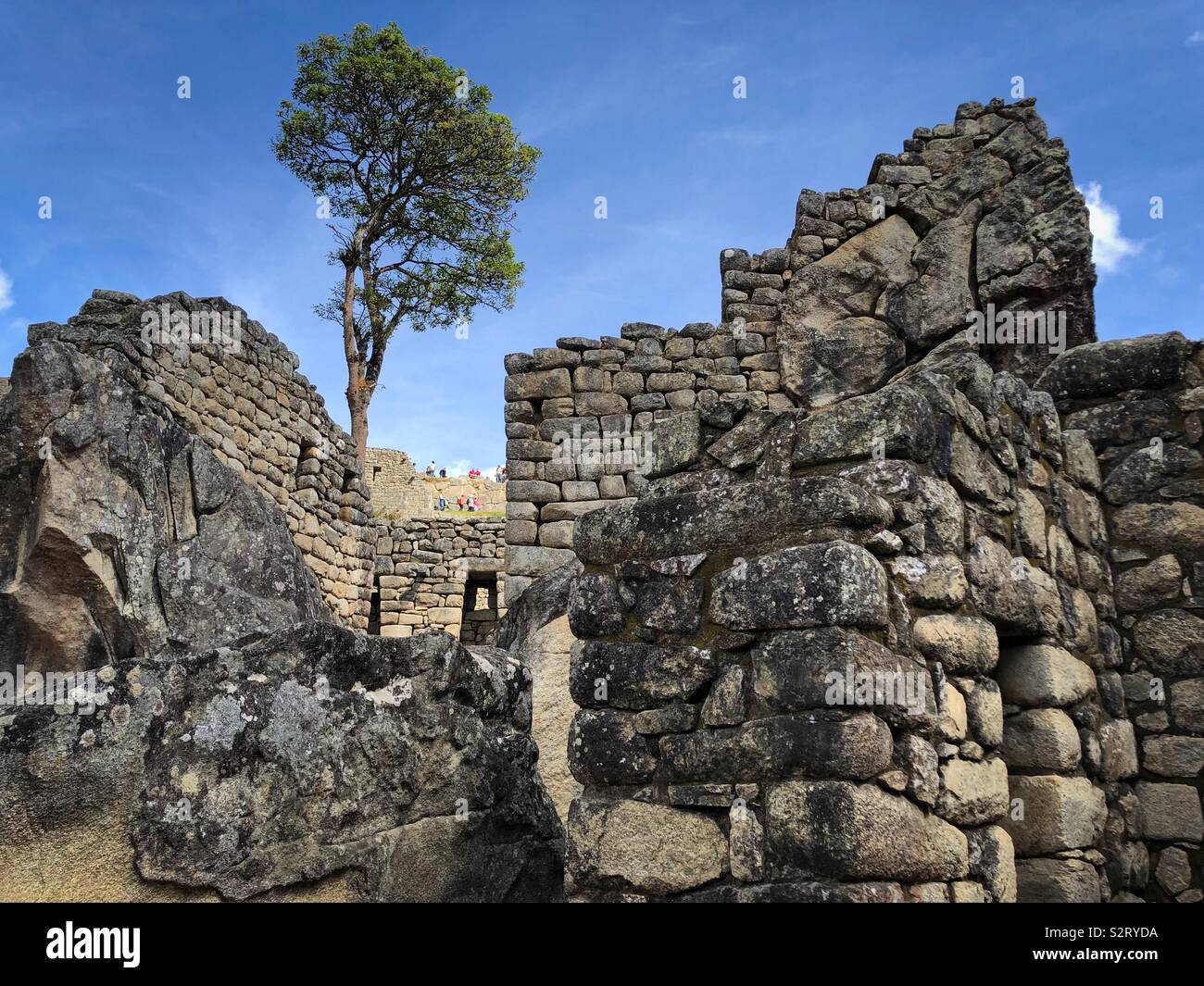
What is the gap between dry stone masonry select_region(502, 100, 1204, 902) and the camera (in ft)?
8.63

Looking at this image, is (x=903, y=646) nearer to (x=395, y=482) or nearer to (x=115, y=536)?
(x=115, y=536)

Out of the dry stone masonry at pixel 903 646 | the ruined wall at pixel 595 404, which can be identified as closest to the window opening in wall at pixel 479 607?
the ruined wall at pixel 595 404

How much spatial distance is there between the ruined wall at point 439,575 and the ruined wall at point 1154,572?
11.4m

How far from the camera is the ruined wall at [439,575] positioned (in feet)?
50.7

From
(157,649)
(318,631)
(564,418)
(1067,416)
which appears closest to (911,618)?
(318,631)

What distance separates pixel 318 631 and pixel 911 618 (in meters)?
1.65

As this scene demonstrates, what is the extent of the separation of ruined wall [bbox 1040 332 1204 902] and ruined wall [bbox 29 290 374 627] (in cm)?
611

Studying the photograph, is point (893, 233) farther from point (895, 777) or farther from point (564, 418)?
point (895, 777)

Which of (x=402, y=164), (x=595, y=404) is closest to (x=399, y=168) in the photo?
(x=402, y=164)

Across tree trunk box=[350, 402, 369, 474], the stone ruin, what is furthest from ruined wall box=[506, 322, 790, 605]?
tree trunk box=[350, 402, 369, 474]

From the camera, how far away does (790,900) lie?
2.49 metres

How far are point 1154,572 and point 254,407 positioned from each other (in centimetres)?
900

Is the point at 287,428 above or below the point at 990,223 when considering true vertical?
below

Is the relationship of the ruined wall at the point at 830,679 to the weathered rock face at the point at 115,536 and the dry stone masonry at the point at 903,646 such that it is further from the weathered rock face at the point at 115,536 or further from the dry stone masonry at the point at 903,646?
the weathered rock face at the point at 115,536
